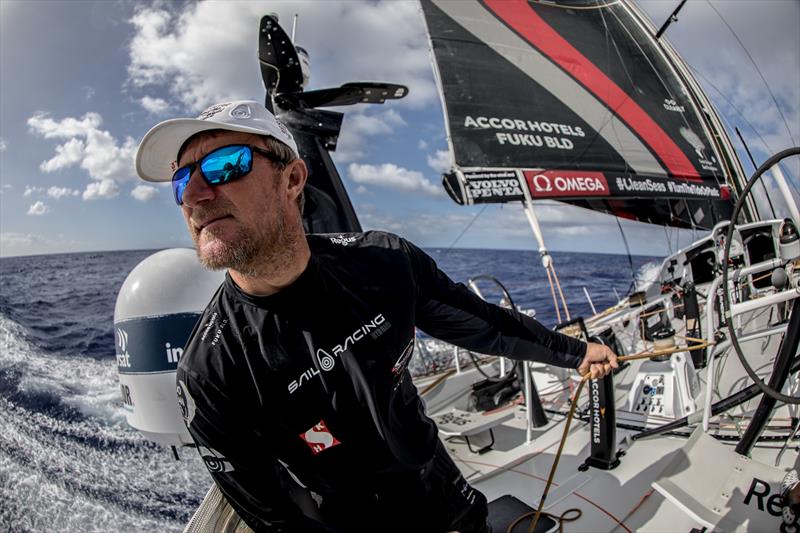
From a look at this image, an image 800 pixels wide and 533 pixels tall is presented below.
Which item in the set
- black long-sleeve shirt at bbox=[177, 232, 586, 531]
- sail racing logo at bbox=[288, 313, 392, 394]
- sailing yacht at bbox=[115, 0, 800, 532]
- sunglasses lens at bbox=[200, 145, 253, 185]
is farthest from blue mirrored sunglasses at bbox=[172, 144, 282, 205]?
sailing yacht at bbox=[115, 0, 800, 532]

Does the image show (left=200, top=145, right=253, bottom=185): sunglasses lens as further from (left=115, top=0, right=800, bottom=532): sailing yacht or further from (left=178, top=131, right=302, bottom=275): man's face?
(left=115, top=0, right=800, bottom=532): sailing yacht

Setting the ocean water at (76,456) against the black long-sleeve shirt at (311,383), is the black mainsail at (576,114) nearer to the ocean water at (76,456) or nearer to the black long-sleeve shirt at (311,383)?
the black long-sleeve shirt at (311,383)

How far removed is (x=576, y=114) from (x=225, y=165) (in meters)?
5.60

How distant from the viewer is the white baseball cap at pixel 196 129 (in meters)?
1.16

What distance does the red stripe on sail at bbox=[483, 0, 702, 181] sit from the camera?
19.6ft

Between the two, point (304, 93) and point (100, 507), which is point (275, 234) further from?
point (100, 507)

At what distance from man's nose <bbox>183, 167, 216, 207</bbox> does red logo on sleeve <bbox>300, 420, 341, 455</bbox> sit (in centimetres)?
69

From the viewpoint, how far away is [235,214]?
3.81 ft

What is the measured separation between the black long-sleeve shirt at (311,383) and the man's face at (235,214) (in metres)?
0.15

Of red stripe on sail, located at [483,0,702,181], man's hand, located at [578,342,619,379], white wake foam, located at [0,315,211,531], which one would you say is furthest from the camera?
red stripe on sail, located at [483,0,702,181]

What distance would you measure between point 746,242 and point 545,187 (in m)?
2.03

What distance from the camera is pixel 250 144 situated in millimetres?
1230

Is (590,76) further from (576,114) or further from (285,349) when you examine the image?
(285,349)

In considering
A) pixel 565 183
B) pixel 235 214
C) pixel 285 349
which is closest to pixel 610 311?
pixel 565 183
